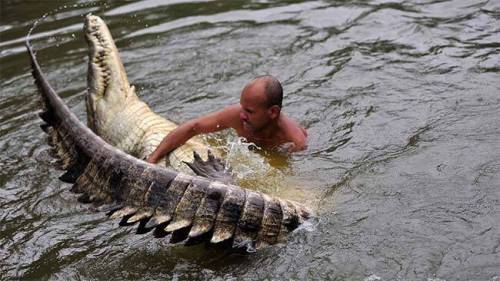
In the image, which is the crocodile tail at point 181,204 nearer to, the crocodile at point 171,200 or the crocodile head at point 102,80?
the crocodile at point 171,200

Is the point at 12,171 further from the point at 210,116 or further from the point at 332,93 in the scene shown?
the point at 332,93

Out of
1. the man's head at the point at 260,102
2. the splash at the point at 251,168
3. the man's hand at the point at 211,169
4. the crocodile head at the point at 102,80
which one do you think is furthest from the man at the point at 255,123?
the man's hand at the point at 211,169

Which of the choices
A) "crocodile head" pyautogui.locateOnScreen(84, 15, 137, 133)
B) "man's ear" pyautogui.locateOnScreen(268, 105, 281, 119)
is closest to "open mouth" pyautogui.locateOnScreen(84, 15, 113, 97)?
"crocodile head" pyautogui.locateOnScreen(84, 15, 137, 133)

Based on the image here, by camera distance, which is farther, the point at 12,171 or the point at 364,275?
the point at 12,171

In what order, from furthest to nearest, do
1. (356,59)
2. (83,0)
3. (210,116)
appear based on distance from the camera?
(83,0), (356,59), (210,116)

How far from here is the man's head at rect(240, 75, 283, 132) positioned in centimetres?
525

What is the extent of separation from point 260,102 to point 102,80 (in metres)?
1.47

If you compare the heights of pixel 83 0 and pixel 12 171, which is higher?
pixel 83 0

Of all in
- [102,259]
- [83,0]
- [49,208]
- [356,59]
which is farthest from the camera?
[83,0]

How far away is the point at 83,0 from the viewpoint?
10117mm

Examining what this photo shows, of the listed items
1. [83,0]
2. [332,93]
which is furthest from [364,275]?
[83,0]

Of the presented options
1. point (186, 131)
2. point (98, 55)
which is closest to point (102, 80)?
point (98, 55)

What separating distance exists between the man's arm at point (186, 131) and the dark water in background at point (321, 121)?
0.67m

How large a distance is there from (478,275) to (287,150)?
7.30 ft
